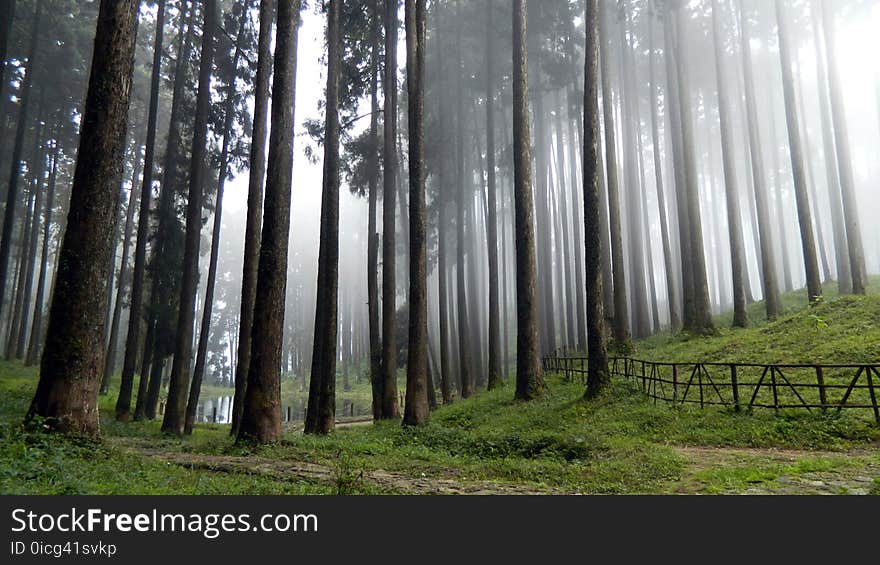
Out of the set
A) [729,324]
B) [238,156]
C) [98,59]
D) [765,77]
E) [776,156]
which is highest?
[765,77]

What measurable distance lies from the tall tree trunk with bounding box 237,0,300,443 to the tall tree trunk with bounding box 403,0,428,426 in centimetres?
386

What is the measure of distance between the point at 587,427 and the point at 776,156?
110 feet

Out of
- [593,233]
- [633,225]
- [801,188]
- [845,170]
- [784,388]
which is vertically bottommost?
[784,388]

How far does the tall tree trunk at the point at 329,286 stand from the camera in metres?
13.1

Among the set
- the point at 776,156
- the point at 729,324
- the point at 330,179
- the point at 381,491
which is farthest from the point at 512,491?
the point at 776,156

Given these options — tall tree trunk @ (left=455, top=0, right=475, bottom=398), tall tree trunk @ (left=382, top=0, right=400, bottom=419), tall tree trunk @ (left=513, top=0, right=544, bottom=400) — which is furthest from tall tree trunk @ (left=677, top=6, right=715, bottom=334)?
tall tree trunk @ (left=382, top=0, right=400, bottom=419)

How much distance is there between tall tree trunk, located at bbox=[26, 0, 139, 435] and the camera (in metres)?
6.81

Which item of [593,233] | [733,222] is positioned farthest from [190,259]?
[733,222]

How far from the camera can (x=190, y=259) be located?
51.4ft

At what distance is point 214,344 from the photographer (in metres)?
62.0

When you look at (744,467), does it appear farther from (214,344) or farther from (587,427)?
(214,344)

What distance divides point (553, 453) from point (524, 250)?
254 inches

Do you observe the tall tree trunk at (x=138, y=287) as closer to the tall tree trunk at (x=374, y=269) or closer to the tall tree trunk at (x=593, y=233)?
the tall tree trunk at (x=374, y=269)

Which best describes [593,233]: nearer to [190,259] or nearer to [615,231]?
[615,231]
